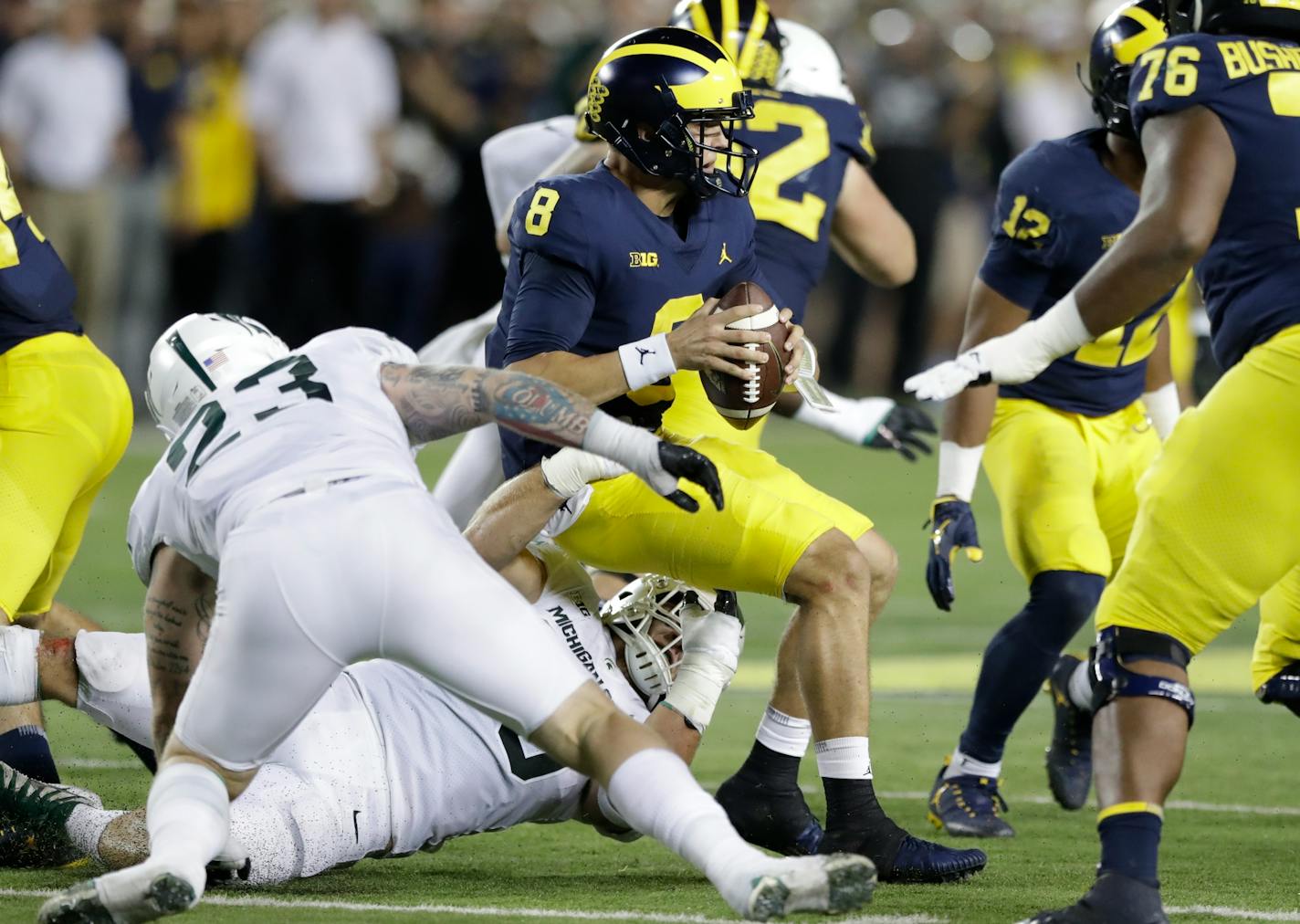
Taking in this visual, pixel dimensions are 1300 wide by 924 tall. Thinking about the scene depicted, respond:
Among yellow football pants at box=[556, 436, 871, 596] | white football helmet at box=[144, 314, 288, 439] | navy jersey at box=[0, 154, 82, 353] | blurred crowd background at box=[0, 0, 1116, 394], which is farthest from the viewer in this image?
blurred crowd background at box=[0, 0, 1116, 394]

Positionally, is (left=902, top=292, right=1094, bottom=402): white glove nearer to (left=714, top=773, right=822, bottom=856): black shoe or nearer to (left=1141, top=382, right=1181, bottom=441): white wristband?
(left=714, top=773, right=822, bottom=856): black shoe

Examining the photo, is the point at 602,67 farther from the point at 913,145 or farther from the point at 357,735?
the point at 913,145

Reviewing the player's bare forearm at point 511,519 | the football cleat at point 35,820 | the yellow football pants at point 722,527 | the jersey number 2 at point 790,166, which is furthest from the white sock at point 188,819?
the jersey number 2 at point 790,166

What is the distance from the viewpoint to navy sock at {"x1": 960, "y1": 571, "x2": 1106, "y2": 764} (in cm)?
529

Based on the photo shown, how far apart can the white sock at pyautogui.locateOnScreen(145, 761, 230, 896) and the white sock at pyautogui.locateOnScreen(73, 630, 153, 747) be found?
853 mm

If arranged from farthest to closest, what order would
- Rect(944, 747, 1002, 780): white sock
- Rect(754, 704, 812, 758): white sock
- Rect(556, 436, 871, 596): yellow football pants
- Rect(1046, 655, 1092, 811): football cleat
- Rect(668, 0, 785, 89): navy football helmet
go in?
Rect(668, 0, 785, 89): navy football helmet, Rect(1046, 655, 1092, 811): football cleat, Rect(944, 747, 1002, 780): white sock, Rect(754, 704, 812, 758): white sock, Rect(556, 436, 871, 596): yellow football pants

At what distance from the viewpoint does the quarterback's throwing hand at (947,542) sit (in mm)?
5148

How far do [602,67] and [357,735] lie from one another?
65.1 inches

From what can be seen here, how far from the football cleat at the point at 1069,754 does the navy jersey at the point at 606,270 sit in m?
1.50

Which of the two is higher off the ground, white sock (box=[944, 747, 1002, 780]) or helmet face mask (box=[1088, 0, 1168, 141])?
helmet face mask (box=[1088, 0, 1168, 141])

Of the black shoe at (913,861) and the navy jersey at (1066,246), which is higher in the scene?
the navy jersey at (1066,246)

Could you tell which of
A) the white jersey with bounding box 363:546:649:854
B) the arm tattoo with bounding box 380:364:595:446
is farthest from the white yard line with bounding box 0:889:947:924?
the arm tattoo with bounding box 380:364:595:446

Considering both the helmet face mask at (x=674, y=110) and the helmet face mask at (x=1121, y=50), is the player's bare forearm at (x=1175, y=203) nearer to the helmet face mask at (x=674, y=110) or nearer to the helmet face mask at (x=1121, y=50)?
the helmet face mask at (x=674, y=110)

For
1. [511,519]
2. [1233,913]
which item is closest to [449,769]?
[511,519]
